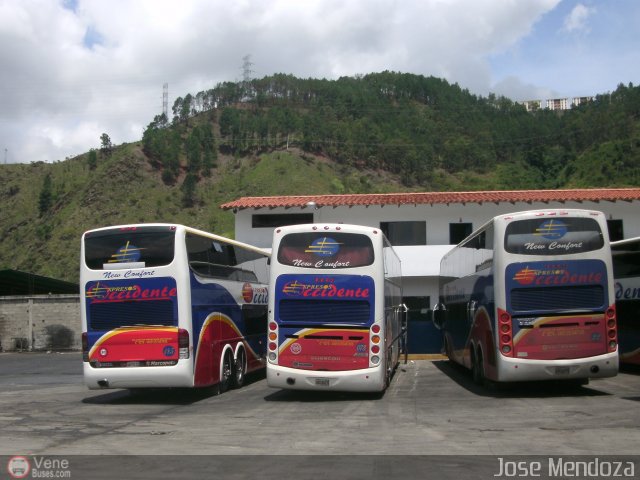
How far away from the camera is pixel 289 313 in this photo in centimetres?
1398

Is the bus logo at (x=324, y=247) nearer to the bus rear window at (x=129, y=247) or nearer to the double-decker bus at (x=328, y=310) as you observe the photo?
the double-decker bus at (x=328, y=310)

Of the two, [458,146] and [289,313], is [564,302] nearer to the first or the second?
[289,313]

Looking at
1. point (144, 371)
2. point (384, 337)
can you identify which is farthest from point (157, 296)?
point (384, 337)

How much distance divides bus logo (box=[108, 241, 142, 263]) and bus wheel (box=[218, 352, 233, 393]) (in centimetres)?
338

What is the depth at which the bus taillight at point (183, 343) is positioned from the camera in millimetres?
13773

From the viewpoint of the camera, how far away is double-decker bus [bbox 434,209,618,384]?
44.4 ft

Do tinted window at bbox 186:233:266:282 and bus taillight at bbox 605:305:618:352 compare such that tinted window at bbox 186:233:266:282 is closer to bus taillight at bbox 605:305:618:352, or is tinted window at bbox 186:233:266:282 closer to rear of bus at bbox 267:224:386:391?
rear of bus at bbox 267:224:386:391

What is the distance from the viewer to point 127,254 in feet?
45.9

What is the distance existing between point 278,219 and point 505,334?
2110 cm

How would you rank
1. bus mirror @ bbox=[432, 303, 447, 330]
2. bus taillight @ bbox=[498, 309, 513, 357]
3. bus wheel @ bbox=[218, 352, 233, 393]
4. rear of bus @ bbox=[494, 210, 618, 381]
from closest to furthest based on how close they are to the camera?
1. rear of bus @ bbox=[494, 210, 618, 381]
2. bus taillight @ bbox=[498, 309, 513, 357]
3. bus wheel @ bbox=[218, 352, 233, 393]
4. bus mirror @ bbox=[432, 303, 447, 330]

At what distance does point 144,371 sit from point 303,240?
4009 mm

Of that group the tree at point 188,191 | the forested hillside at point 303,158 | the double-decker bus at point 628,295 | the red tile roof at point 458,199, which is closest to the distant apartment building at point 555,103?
the forested hillside at point 303,158

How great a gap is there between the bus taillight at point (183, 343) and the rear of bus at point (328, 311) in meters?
1.62

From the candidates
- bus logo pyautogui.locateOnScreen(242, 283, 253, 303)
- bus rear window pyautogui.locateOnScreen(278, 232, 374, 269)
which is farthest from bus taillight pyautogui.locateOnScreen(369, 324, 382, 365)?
bus logo pyautogui.locateOnScreen(242, 283, 253, 303)
